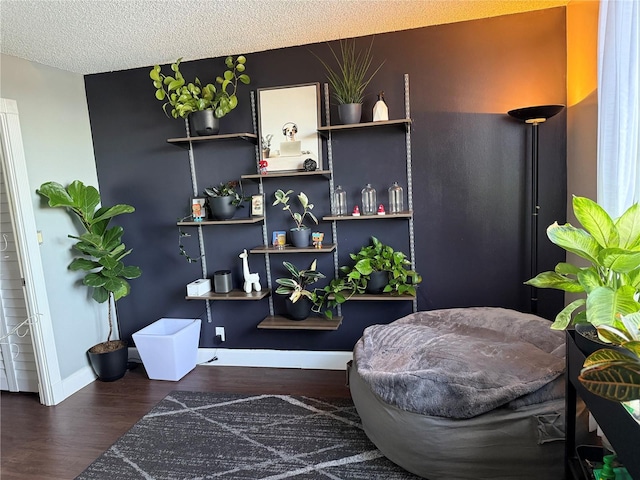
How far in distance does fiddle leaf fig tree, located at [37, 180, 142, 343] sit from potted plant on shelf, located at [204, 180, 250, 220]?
2.08 ft

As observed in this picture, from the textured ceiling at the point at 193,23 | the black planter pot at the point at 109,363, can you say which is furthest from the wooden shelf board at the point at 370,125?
the black planter pot at the point at 109,363

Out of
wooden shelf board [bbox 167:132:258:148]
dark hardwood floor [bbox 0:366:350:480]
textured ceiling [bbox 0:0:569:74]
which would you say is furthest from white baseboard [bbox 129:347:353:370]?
textured ceiling [bbox 0:0:569:74]

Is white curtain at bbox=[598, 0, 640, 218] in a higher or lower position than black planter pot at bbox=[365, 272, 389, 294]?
higher

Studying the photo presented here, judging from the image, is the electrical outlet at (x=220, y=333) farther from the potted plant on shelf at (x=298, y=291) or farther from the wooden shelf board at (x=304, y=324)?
the potted plant on shelf at (x=298, y=291)

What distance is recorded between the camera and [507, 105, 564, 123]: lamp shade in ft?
8.18

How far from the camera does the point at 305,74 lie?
3.12m

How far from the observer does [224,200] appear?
Result: 3145 mm

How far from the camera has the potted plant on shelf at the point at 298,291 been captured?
311cm

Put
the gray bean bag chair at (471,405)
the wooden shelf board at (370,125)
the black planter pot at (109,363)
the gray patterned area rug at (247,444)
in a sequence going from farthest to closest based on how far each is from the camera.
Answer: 1. the black planter pot at (109,363)
2. the wooden shelf board at (370,125)
3. the gray patterned area rug at (247,444)
4. the gray bean bag chair at (471,405)

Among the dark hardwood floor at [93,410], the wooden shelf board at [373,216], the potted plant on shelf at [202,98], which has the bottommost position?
the dark hardwood floor at [93,410]

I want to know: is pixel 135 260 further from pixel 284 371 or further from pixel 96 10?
pixel 96 10

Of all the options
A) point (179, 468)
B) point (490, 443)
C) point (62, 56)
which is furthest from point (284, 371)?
point (62, 56)

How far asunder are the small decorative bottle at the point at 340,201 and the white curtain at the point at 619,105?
5.30 feet

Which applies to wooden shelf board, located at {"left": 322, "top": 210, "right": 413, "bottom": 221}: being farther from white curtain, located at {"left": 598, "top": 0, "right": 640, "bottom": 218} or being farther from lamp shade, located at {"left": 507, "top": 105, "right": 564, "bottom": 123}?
white curtain, located at {"left": 598, "top": 0, "right": 640, "bottom": 218}
